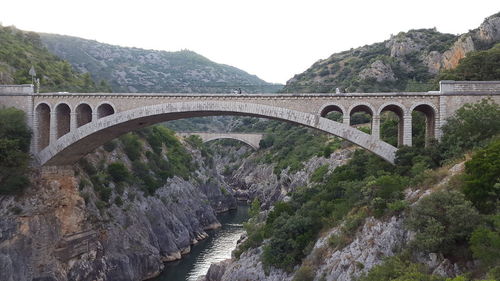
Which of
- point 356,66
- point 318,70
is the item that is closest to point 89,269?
point 356,66

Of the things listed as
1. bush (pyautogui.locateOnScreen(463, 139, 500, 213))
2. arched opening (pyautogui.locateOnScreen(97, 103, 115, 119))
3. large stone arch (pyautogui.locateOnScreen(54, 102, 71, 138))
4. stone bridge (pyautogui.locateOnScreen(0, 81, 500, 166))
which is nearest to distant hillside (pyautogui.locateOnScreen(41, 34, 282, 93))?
large stone arch (pyautogui.locateOnScreen(54, 102, 71, 138))

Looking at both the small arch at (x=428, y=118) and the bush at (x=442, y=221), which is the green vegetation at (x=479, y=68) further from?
the bush at (x=442, y=221)

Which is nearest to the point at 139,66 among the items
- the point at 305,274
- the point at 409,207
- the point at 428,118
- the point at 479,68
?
the point at 479,68

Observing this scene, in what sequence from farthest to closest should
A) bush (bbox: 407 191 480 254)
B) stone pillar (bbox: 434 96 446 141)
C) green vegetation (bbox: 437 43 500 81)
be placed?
1. green vegetation (bbox: 437 43 500 81)
2. stone pillar (bbox: 434 96 446 141)
3. bush (bbox: 407 191 480 254)

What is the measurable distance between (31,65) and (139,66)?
85.2 m

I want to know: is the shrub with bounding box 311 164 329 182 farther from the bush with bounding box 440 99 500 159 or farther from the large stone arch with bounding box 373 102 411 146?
the bush with bounding box 440 99 500 159

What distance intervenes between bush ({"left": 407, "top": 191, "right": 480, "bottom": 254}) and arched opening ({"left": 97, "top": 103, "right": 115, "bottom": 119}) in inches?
776

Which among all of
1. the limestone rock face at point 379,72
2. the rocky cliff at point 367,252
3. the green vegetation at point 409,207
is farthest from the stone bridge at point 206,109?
the limestone rock face at point 379,72

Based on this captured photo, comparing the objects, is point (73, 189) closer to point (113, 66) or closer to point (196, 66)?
point (113, 66)

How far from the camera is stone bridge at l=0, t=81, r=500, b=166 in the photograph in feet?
78.0

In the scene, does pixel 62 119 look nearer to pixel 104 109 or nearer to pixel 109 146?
pixel 104 109

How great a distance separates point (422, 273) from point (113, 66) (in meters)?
112

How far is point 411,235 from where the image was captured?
1698cm

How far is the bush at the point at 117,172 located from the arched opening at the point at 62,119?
5163 millimetres
